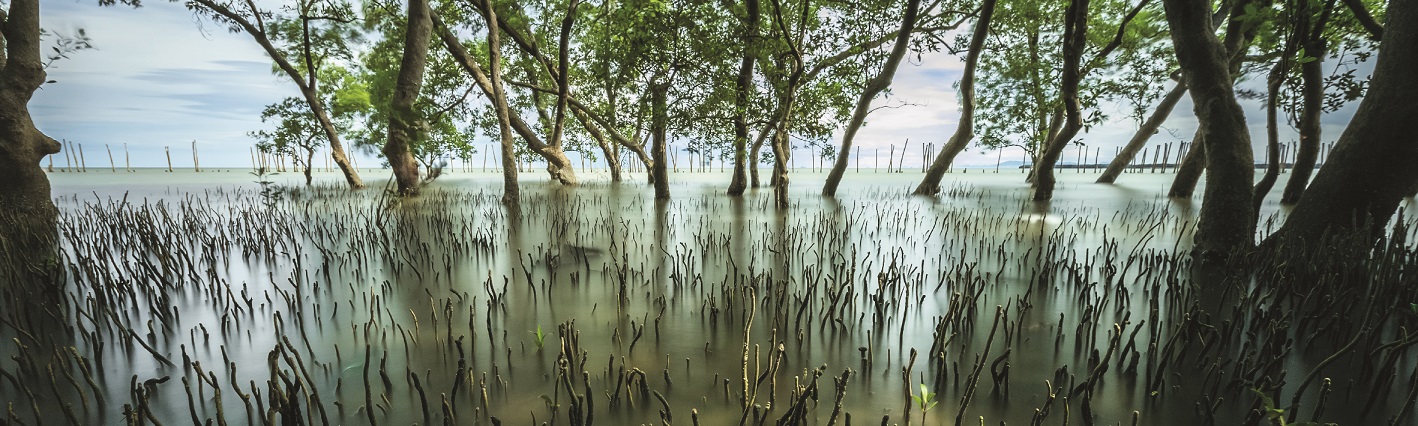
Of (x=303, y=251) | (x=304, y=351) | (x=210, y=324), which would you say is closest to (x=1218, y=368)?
(x=304, y=351)

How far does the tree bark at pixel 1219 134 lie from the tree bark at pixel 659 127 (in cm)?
697

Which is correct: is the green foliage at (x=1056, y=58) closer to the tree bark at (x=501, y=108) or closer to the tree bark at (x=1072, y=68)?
the tree bark at (x=1072, y=68)

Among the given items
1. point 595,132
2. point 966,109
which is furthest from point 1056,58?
point 595,132

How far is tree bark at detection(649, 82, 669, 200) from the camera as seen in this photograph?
370 inches

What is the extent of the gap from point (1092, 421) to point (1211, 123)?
3.63 meters

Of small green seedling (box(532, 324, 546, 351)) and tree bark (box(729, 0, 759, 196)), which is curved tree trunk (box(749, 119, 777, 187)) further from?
small green seedling (box(532, 324, 546, 351))

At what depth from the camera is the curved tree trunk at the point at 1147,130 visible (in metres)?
Answer: 12.6

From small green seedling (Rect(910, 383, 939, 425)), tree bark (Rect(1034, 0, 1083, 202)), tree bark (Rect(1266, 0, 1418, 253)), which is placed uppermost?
tree bark (Rect(1034, 0, 1083, 202))

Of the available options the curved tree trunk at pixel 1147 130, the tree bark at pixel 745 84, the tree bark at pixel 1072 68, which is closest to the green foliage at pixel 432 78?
the tree bark at pixel 745 84

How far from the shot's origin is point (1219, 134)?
3.93 metres

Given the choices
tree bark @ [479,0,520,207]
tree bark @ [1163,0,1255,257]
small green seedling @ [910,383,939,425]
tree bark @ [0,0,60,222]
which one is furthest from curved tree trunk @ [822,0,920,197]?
tree bark @ [0,0,60,222]

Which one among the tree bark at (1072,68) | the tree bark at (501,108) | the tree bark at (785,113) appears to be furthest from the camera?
the tree bark at (501,108)

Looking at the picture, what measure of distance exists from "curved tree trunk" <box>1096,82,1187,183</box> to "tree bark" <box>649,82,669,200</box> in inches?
452

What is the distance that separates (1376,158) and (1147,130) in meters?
12.7
